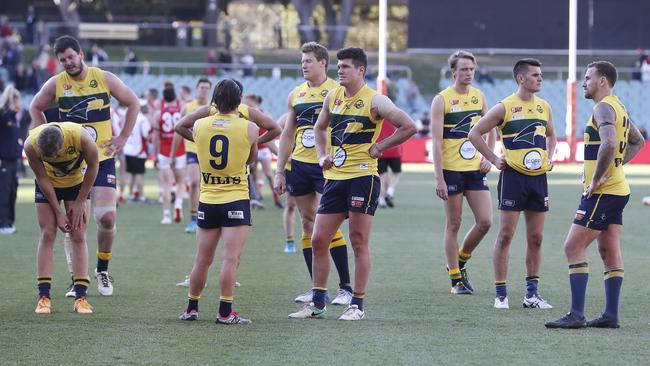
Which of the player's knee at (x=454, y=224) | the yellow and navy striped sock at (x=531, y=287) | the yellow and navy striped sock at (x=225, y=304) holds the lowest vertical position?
the yellow and navy striped sock at (x=531, y=287)

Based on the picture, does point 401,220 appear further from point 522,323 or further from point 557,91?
point 557,91

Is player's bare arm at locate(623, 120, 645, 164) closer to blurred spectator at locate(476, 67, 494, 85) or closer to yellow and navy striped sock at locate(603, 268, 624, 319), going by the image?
yellow and navy striped sock at locate(603, 268, 624, 319)

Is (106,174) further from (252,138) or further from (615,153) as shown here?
(615,153)

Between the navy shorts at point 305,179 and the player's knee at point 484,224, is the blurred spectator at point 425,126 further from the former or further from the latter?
the navy shorts at point 305,179

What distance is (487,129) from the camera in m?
10.1

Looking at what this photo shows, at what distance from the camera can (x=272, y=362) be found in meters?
7.65

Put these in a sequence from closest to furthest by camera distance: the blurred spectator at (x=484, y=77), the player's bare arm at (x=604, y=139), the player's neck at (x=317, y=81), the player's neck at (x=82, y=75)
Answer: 1. the player's bare arm at (x=604, y=139)
2. the player's neck at (x=82, y=75)
3. the player's neck at (x=317, y=81)
4. the blurred spectator at (x=484, y=77)

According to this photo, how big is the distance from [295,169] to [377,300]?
1353 millimetres

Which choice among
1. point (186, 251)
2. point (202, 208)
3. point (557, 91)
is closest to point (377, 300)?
point (202, 208)

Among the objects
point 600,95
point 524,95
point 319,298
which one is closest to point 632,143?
point 600,95

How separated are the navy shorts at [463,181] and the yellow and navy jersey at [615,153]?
2.11 metres

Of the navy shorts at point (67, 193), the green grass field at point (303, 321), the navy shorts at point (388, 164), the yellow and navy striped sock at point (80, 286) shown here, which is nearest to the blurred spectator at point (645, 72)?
the navy shorts at point (388, 164)

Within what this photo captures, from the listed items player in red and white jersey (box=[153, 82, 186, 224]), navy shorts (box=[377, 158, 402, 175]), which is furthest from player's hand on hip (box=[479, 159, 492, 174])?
navy shorts (box=[377, 158, 402, 175])

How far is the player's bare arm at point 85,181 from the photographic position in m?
9.42
